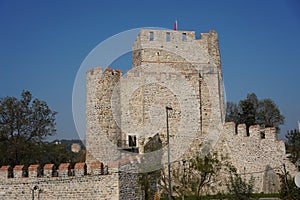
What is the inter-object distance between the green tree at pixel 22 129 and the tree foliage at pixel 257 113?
1877 centimetres

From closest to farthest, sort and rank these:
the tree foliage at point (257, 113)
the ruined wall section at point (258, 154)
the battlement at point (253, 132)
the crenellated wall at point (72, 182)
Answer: the crenellated wall at point (72, 182) < the ruined wall section at point (258, 154) < the battlement at point (253, 132) < the tree foliage at point (257, 113)

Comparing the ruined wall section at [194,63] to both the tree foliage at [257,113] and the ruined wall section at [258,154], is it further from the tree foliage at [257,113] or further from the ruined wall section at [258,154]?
the tree foliage at [257,113]

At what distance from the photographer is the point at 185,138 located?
22734mm

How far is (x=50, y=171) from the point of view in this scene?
16.7 meters

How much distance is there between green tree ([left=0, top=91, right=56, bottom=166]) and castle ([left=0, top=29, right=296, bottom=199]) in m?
7.06

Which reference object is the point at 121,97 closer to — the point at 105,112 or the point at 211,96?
the point at 105,112

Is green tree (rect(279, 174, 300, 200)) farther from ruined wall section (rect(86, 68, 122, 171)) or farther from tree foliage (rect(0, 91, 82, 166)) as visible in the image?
tree foliage (rect(0, 91, 82, 166))

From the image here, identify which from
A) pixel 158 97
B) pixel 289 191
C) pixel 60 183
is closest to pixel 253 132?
pixel 158 97

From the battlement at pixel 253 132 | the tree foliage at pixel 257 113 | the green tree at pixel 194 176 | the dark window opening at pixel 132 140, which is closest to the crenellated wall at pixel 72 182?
the green tree at pixel 194 176

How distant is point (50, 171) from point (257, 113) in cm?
2654

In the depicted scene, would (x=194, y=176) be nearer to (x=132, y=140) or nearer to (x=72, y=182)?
(x=132, y=140)

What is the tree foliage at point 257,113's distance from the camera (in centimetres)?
3638

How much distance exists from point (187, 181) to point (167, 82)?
720 cm

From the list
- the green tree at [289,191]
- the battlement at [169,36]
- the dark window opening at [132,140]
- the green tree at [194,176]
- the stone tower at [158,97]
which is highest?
the battlement at [169,36]
